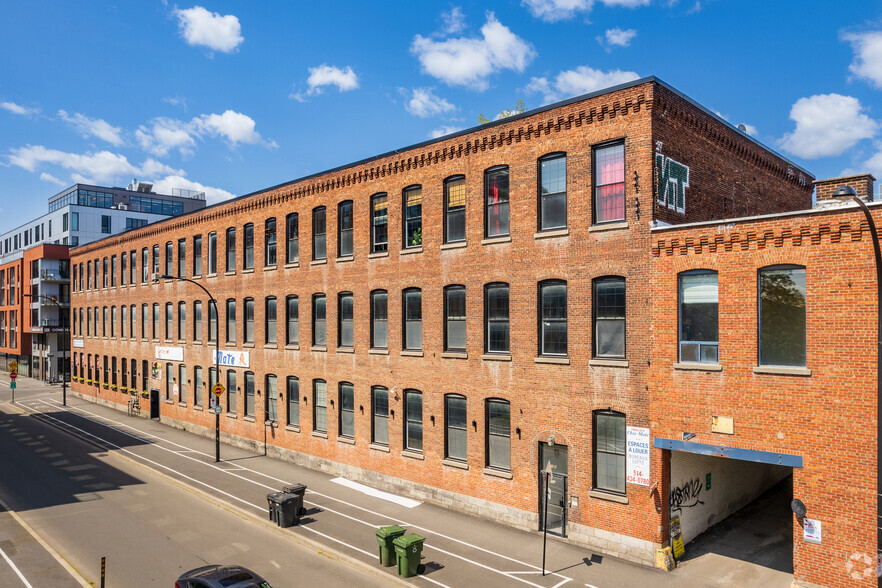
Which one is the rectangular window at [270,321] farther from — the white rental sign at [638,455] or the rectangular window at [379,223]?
the white rental sign at [638,455]

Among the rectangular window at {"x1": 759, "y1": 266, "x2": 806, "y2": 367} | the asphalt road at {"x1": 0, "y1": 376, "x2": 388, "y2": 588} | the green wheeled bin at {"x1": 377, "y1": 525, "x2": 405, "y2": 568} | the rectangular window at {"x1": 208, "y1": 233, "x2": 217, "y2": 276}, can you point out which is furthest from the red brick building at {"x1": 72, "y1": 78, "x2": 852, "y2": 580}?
the asphalt road at {"x1": 0, "y1": 376, "x2": 388, "y2": 588}

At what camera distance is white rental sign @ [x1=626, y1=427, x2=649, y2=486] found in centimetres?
1673

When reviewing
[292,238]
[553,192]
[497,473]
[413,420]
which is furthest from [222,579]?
[292,238]

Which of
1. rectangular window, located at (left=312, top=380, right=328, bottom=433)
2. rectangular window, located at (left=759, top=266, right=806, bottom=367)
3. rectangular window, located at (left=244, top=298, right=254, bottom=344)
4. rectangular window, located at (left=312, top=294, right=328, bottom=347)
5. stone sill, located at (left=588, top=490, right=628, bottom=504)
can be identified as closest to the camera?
rectangular window, located at (left=759, top=266, right=806, bottom=367)

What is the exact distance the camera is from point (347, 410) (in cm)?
2653

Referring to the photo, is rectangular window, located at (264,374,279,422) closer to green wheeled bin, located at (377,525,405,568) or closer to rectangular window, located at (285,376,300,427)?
rectangular window, located at (285,376,300,427)

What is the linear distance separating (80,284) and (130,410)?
17.1 m

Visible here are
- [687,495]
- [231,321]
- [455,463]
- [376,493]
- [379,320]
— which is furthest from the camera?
[231,321]

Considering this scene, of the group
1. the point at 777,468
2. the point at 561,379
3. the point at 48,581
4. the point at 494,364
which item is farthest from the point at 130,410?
the point at 777,468

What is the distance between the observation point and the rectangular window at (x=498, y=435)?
20.3 metres

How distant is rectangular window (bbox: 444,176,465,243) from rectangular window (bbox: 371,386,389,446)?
730cm

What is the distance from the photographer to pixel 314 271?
92.3 ft

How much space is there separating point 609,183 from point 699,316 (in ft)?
16.0

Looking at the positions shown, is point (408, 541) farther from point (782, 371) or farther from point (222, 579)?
point (782, 371)
